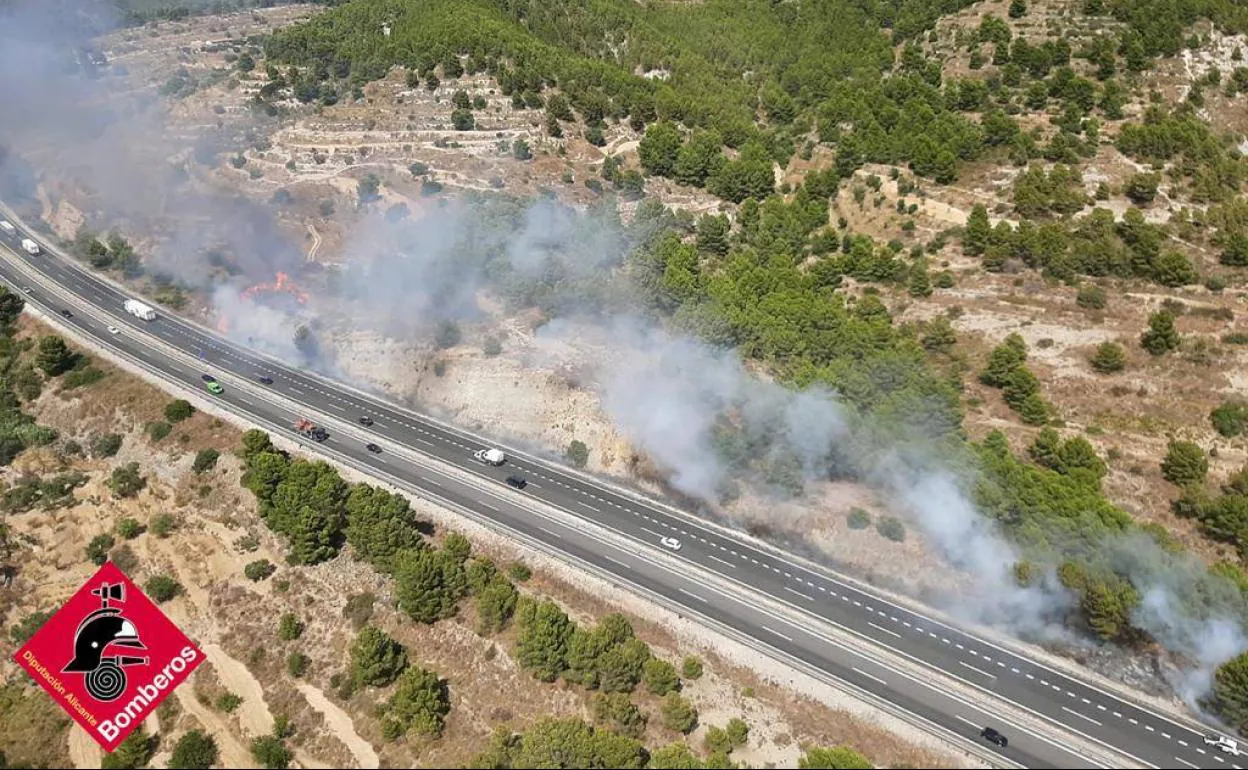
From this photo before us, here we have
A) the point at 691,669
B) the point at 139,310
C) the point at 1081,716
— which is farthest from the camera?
the point at 139,310

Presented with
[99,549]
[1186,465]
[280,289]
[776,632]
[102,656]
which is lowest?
[99,549]

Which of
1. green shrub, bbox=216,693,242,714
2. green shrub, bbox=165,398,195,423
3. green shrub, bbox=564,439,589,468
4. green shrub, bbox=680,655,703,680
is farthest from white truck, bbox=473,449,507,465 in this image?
green shrub, bbox=165,398,195,423

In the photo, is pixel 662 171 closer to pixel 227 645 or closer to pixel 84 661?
pixel 227 645

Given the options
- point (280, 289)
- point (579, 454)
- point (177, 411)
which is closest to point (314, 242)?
point (280, 289)

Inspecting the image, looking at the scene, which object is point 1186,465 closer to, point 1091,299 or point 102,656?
point 1091,299

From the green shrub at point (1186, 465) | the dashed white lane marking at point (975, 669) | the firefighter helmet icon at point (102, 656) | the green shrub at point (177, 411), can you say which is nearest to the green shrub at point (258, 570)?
the firefighter helmet icon at point (102, 656)

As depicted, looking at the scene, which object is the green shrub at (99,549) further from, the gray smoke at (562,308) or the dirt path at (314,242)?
the dirt path at (314,242)
